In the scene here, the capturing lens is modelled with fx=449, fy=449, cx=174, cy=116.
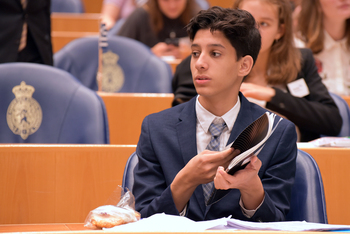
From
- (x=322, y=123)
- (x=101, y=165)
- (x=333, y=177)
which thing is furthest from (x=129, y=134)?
(x=333, y=177)

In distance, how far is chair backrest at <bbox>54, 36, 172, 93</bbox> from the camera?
2836 mm

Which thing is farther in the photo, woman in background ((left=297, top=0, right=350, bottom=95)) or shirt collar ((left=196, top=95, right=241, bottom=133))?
woman in background ((left=297, top=0, right=350, bottom=95))

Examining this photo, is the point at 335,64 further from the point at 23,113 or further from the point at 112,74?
Answer: the point at 23,113

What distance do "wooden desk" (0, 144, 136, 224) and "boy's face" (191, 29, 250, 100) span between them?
368mm

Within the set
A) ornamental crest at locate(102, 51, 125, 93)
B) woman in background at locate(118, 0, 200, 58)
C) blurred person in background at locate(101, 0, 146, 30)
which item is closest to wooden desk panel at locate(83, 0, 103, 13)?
blurred person in background at locate(101, 0, 146, 30)

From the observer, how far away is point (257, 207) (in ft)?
3.72

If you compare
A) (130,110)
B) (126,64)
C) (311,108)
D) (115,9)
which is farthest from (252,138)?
(115,9)

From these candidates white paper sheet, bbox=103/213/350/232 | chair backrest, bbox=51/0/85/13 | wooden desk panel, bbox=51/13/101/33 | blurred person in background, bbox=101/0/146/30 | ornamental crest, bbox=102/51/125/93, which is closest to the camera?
white paper sheet, bbox=103/213/350/232

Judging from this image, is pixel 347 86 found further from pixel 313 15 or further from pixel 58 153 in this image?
pixel 58 153

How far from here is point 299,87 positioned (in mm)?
1929

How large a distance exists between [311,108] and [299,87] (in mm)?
121

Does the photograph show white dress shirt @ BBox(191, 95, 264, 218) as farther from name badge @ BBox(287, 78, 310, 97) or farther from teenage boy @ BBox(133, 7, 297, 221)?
name badge @ BBox(287, 78, 310, 97)

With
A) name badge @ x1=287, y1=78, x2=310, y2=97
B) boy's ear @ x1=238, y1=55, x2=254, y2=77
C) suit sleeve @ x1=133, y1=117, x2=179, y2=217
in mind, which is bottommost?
suit sleeve @ x1=133, y1=117, x2=179, y2=217

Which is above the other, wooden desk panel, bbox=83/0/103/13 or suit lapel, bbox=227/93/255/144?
suit lapel, bbox=227/93/255/144
